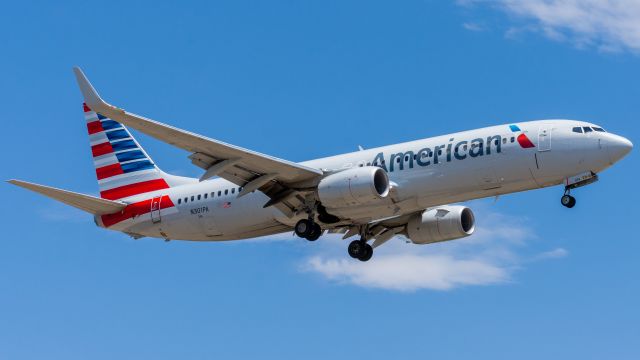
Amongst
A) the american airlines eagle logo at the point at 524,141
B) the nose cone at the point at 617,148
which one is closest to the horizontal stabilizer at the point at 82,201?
the american airlines eagle logo at the point at 524,141

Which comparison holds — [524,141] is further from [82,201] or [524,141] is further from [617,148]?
Result: [82,201]

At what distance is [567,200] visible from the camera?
Result: 42688 mm

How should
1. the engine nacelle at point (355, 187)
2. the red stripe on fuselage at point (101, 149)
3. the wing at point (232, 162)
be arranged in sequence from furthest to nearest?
the red stripe on fuselage at point (101, 149) → the engine nacelle at point (355, 187) → the wing at point (232, 162)

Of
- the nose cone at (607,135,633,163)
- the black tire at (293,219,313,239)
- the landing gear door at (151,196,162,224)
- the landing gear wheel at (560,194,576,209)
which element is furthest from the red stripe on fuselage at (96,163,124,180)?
the nose cone at (607,135,633,163)

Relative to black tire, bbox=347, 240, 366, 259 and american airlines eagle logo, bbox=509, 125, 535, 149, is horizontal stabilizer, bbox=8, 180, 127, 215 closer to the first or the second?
black tire, bbox=347, 240, 366, 259

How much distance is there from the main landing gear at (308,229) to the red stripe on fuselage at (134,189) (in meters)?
8.10

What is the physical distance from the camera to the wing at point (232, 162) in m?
41.4

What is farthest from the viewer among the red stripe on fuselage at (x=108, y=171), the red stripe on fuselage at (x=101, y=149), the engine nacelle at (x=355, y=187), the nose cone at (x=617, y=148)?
the red stripe on fuselage at (x=101, y=149)

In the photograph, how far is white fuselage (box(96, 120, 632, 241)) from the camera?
42.6m

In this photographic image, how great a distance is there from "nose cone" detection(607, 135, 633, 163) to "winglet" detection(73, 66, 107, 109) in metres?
17.8

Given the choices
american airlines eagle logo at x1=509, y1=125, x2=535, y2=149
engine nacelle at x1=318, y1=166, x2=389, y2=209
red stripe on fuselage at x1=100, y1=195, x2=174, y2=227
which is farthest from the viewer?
red stripe on fuselage at x1=100, y1=195, x2=174, y2=227

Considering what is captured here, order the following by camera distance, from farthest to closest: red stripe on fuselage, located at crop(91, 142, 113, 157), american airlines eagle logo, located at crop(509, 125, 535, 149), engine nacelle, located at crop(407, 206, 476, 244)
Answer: red stripe on fuselage, located at crop(91, 142, 113, 157), engine nacelle, located at crop(407, 206, 476, 244), american airlines eagle logo, located at crop(509, 125, 535, 149)

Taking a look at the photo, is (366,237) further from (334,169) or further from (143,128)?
(143,128)

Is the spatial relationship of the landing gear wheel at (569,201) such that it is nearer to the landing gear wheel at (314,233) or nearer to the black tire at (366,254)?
the landing gear wheel at (314,233)
